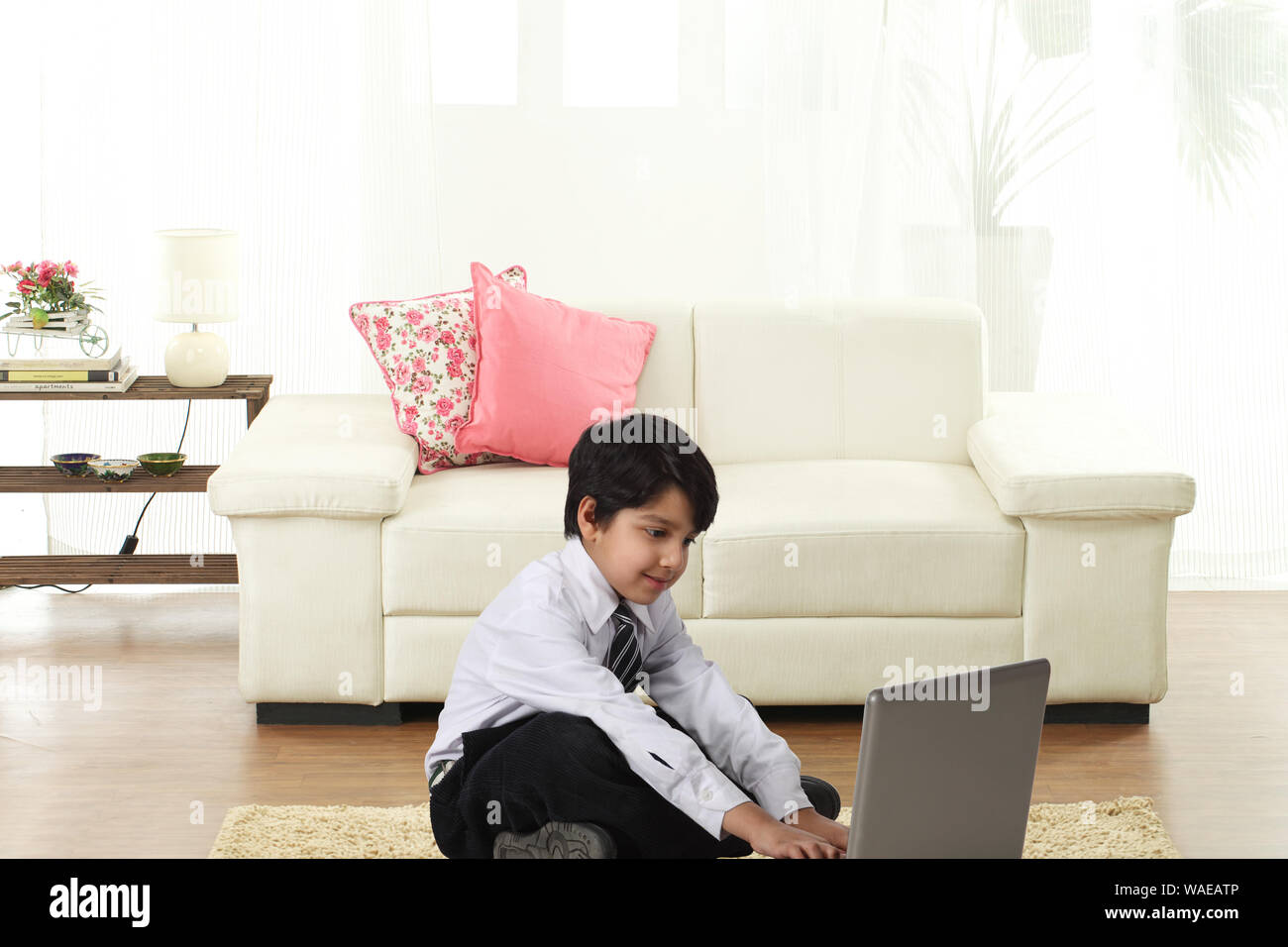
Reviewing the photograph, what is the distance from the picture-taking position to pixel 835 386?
3.31 meters

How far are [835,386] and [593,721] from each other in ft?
6.07

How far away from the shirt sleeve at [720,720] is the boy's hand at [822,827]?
3 cm

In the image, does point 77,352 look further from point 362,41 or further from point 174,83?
point 362,41

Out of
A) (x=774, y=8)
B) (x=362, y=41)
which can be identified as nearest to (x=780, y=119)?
(x=774, y=8)

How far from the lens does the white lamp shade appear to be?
330 cm

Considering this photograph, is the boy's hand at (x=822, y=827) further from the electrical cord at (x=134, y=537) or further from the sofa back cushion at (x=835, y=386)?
the electrical cord at (x=134, y=537)

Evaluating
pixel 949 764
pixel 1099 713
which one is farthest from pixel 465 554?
pixel 949 764

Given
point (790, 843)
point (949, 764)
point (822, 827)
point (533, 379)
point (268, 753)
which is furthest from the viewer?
point (533, 379)

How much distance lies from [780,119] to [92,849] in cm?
255

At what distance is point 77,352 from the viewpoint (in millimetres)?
3549

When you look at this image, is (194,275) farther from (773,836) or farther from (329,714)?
(773,836)

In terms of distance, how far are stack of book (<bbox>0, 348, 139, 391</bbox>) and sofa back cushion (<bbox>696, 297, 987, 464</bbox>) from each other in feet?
4.56

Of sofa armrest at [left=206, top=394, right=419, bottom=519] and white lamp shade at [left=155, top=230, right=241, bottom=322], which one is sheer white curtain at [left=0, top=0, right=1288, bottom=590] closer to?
white lamp shade at [left=155, top=230, right=241, bottom=322]

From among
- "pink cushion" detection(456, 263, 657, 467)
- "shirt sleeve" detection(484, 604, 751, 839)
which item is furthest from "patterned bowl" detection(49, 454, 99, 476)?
"shirt sleeve" detection(484, 604, 751, 839)
